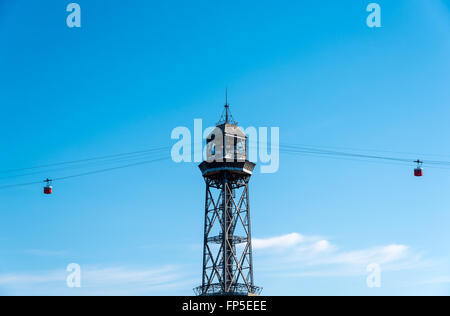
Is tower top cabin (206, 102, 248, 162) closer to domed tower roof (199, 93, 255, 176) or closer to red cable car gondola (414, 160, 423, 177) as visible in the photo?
domed tower roof (199, 93, 255, 176)

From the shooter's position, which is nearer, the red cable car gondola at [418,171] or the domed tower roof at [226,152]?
the red cable car gondola at [418,171]

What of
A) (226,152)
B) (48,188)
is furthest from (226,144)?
(48,188)

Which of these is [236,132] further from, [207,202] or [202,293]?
[202,293]

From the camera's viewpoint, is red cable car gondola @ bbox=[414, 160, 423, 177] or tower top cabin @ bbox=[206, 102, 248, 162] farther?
tower top cabin @ bbox=[206, 102, 248, 162]

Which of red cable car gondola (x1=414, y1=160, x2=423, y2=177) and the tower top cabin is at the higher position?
the tower top cabin

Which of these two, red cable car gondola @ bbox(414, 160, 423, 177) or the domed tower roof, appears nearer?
red cable car gondola @ bbox(414, 160, 423, 177)

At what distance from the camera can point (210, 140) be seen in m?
115

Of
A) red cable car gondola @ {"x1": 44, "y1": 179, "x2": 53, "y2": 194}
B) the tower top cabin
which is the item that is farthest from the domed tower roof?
red cable car gondola @ {"x1": 44, "y1": 179, "x2": 53, "y2": 194}

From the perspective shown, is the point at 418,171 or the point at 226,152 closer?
the point at 418,171

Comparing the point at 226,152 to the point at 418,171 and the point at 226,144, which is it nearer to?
the point at 226,144

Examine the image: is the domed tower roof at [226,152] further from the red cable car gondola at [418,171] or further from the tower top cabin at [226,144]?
the red cable car gondola at [418,171]

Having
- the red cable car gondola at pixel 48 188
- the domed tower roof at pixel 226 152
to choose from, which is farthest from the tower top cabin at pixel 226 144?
the red cable car gondola at pixel 48 188

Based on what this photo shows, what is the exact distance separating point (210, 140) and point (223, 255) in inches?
789
